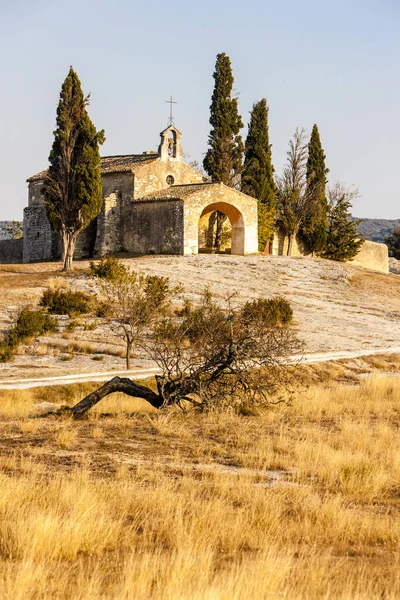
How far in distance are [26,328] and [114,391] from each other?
1167 cm

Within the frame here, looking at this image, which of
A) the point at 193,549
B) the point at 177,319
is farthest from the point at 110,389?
the point at 177,319

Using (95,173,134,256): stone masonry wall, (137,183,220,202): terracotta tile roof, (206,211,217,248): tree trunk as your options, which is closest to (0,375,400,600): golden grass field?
(137,183,220,202): terracotta tile roof

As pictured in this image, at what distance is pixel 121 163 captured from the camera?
47.6 meters

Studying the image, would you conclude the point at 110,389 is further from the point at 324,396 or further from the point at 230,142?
the point at 230,142

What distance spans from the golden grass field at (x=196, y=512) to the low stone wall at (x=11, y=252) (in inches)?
1620

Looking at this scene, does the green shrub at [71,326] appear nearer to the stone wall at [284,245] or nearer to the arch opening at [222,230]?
the arch opening at [222,230]

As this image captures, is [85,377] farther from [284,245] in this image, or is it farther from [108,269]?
[284,245]

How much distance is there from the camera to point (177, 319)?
28.0 meters

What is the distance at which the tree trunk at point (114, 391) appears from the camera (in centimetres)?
1406

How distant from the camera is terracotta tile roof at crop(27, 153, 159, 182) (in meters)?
45.8

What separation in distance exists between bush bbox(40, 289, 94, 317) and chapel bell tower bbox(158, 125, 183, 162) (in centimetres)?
1888

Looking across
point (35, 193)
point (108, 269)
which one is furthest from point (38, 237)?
point (108, 269)

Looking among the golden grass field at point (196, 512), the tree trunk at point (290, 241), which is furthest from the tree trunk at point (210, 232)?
the golden grass field at point (196, 512)

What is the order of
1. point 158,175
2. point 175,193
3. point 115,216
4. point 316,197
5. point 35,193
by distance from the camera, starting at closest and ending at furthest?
point 175,193, point 115,216, point 158,175, point 35,193, point 316,197
